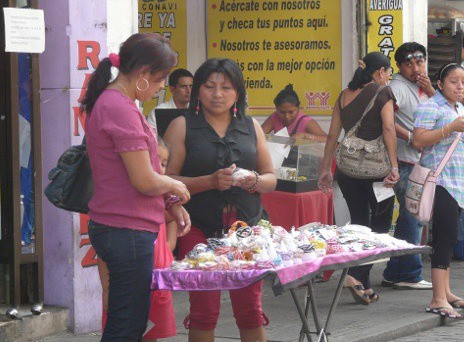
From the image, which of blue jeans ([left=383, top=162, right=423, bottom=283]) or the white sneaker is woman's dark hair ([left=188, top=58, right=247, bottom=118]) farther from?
the white sneaker

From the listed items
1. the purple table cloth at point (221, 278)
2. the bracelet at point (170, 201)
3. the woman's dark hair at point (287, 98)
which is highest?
the woman's dark hair at point (287, 98)

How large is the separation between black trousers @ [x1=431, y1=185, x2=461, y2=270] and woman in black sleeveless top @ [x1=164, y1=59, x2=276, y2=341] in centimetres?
228

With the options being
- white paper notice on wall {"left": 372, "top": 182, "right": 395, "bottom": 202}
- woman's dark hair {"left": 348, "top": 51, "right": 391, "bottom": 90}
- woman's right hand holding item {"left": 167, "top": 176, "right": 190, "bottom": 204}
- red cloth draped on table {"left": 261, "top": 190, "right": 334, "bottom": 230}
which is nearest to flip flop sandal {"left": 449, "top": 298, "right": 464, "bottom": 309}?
white paper notice on wall {"left": 372, "top": 182, "right": 395, "bottom": 202}

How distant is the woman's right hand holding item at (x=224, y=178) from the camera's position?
19.4 ft

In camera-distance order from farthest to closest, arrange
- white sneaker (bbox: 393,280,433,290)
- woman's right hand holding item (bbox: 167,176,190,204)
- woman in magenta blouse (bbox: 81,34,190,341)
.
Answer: white sneaker (bbox: 393,280,433,290)
woman's right hand holding item (bbox: 167,176,190,204)
woman in magenta blouse (bbox: 81,34,190,341)

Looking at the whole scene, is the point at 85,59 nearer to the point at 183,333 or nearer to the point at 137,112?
the point at 183,333

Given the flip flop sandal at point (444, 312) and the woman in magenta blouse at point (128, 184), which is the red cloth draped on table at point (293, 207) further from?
the woman in magenta blouse at point (128, 184)

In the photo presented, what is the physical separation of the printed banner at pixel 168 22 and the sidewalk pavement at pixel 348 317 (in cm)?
300

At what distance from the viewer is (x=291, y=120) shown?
415 inches

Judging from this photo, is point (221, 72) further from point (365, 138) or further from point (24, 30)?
point (365, 138)

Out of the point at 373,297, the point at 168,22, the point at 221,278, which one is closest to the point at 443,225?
the point at 373,297

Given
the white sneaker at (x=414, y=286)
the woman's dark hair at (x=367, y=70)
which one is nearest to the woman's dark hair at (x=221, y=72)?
the woman's dark hair at (x=367, y=70)

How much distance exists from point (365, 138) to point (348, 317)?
1.43 metres

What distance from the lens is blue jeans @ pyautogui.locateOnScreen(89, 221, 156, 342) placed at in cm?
510
